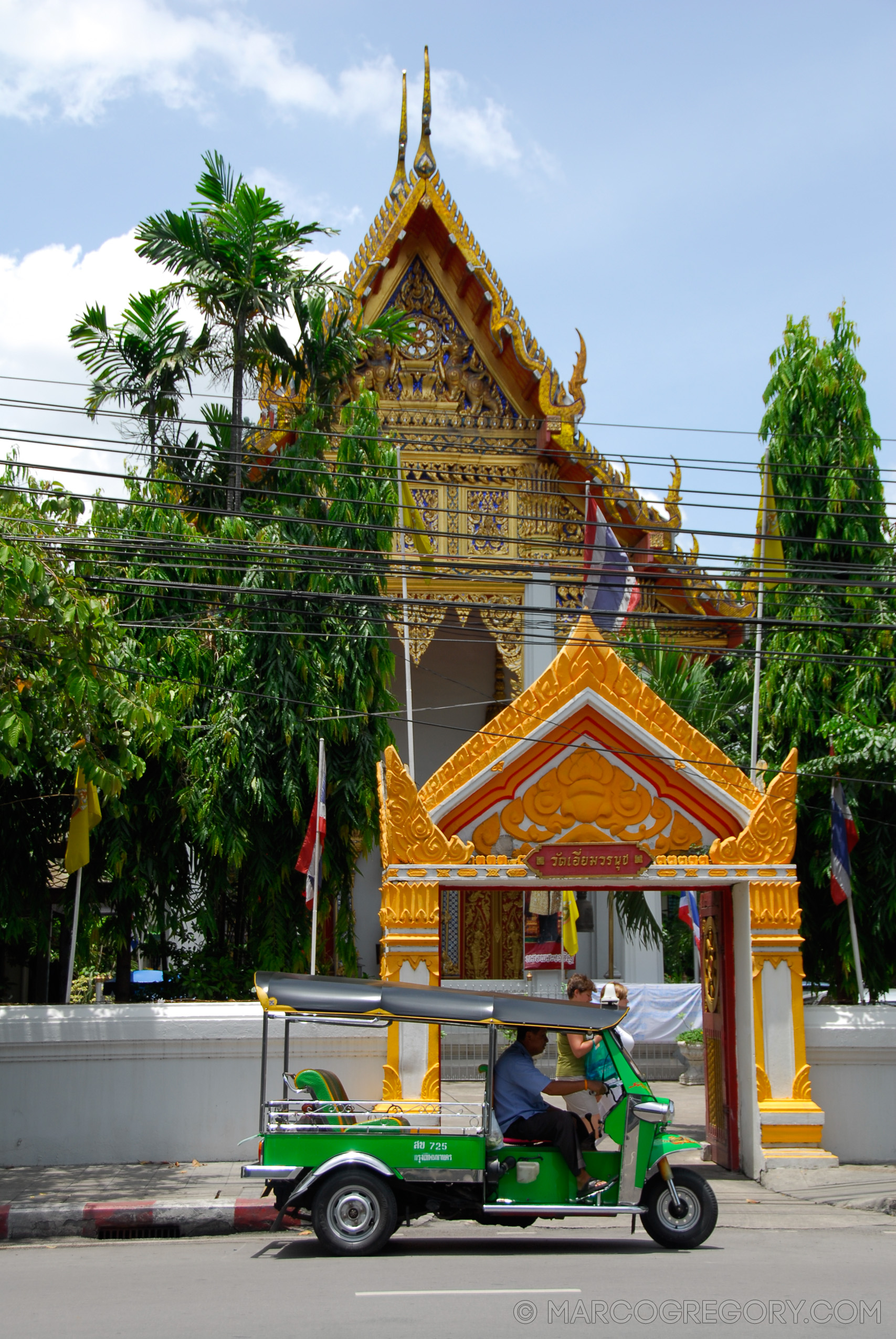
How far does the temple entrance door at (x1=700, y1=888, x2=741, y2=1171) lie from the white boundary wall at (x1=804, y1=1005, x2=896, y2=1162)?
0.64 m

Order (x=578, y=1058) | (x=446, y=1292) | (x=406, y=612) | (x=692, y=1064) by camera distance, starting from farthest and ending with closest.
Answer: (x=406, y=612) < (x=692, y=1064) < (x=578, y=1058) < (x=446, y=1292)

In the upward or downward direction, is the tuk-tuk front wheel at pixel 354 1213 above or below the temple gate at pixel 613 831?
below

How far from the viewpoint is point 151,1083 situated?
410 inches

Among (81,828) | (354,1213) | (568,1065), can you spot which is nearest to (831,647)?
(568,1065)

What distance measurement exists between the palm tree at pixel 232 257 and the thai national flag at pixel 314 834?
3.51 meters

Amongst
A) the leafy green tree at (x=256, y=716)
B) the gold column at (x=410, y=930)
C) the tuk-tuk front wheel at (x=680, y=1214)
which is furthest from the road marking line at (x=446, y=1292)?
the leafy green tree at (x=256, y=716)

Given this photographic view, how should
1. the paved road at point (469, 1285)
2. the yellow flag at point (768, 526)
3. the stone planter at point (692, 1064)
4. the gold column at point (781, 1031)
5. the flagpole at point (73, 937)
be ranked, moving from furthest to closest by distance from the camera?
the stone planter at point (692, 1064)
the yellow flag at point (768, 526)
the flagpole at point (73, 937)
the gold column at point (781, 1031)
the paved road at point (469, 1285)

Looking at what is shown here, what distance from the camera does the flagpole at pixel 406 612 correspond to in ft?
41.5

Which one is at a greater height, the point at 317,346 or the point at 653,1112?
the point at 317,346

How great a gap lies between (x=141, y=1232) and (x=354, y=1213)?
6.66ft

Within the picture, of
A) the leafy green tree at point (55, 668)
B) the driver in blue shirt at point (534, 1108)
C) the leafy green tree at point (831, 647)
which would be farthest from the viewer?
the leafy green tree at point (831, 647)

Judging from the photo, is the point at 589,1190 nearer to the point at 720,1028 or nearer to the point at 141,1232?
the point at 141,1232

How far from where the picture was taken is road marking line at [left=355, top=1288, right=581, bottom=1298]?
6047 millimetres

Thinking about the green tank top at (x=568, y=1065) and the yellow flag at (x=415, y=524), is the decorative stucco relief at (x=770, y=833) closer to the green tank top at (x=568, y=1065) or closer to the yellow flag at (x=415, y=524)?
the green tank top at (x=568, y=1065)
